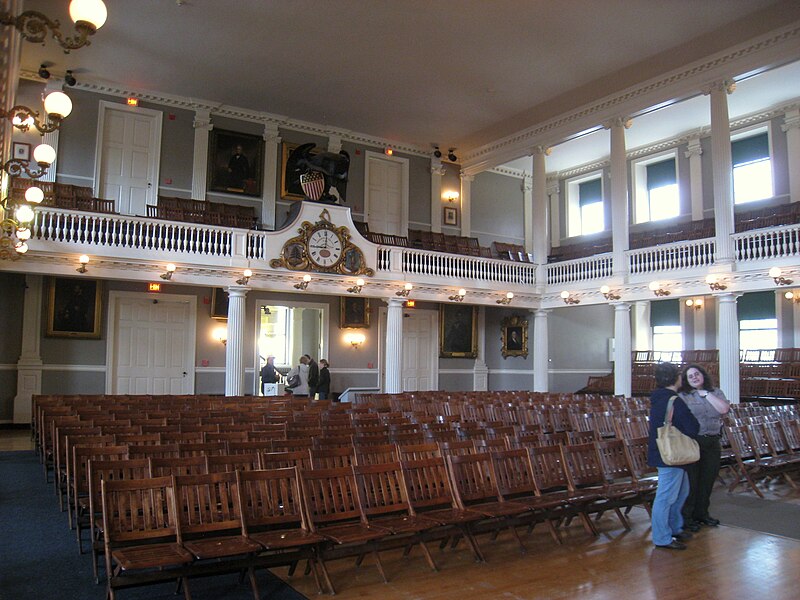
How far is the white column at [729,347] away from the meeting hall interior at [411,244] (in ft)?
0.17

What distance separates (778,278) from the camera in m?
12.9

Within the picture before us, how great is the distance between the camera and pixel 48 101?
22.8ft

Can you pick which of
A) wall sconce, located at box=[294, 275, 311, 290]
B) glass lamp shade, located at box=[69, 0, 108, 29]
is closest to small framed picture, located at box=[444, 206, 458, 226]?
wall sconce, located at box=[294, 275, 311, 290]

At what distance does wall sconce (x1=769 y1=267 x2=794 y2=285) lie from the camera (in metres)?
12.8

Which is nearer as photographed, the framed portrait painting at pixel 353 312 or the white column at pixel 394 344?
the white column at pixel 394 344

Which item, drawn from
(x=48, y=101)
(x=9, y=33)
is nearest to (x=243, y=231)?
(x=48, y=101)

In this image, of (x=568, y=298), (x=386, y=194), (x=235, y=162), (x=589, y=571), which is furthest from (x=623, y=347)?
(x=589, y=571)

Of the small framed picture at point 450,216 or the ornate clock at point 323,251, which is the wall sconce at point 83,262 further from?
the small framed picture at point 450,216

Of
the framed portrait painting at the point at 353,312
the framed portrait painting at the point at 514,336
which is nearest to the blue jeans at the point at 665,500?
the framed portrait painting at the point at 353,312

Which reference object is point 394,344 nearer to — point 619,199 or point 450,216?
point 450,216

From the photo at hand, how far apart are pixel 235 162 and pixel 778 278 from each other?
1373cm

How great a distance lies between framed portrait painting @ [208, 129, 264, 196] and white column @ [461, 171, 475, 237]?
7.10 metres

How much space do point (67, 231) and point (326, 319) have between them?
24.5 feet

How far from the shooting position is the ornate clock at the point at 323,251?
1510 cm
